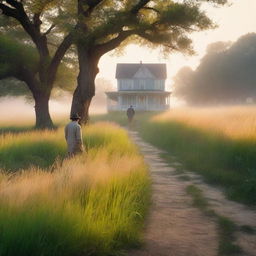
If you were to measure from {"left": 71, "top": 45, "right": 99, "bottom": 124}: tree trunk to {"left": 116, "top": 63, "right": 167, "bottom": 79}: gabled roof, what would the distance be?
1669 inches

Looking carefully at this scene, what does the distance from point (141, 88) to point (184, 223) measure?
189ft

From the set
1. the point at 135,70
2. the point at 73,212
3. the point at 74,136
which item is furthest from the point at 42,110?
the point at 135,70

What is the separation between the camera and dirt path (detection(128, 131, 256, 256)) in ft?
21.6

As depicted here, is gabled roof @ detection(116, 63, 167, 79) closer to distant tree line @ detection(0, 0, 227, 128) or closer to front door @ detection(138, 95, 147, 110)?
front door @ detection(138, 95, 147, 110)

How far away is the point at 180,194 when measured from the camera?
10664 millimetres

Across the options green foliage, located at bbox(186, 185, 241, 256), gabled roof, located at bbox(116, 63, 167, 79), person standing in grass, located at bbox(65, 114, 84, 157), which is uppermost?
gabled roof, located at bbox(116, 63, 167, 79)

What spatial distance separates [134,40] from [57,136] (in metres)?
10.2

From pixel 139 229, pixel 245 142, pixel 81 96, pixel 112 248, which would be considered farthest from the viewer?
pixel 81 96

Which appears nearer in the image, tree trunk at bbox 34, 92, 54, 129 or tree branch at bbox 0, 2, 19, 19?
tree branch at bbox 0, 2, 19, 19

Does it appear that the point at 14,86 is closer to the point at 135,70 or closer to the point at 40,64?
the point at 40,64

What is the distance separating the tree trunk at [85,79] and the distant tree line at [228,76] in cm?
5396

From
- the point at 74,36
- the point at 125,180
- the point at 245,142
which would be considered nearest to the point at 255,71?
the point at 74,36

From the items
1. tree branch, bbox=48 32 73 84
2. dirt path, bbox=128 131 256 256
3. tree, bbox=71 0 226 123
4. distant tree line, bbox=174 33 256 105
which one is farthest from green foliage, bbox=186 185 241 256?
distant tree line, bbox=174 33 256 105

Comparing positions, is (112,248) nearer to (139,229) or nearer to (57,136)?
(139,229)
